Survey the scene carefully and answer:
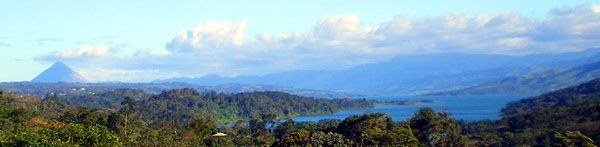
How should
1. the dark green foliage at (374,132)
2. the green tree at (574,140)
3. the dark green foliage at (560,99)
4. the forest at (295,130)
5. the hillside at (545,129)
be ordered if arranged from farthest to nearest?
the dark green foliage at (560,99) → the hillside at (545,129) → the green tree at (574,140) → the dark green foliage at (374,132) → the forest at (295,130)

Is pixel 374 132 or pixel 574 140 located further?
pixel 574 140

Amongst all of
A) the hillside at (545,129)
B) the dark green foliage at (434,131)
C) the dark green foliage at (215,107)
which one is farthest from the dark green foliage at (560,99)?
the dark green foliage at (434,131)

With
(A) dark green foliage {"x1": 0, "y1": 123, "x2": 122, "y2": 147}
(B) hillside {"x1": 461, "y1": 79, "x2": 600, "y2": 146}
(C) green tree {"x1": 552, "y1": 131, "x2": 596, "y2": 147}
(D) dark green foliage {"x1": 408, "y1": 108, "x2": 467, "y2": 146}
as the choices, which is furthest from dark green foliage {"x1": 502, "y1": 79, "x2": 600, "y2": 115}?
(A) dark green foliage {"x1": 0, "y1": 123, "x2": 122, "y2": 147}

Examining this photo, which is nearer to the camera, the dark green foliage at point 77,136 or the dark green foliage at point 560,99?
the dark green foliage at point 77,136

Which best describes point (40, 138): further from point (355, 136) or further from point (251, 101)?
point (251, 101)

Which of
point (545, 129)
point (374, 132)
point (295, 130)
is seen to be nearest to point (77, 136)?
point (374, 132)

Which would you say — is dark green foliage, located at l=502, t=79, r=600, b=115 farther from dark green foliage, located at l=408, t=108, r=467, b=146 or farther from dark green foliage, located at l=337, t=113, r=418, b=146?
dark green foliage, located at l=337, t=113, r=418, b=146

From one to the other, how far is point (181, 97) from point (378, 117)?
5122 inches

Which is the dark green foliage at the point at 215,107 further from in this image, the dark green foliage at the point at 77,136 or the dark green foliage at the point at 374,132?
the dark green foliage at the point at 77,136

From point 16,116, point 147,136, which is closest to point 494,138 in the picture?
point 147,136

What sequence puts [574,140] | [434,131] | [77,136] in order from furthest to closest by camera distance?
[434,131], [574,140], [77,136]

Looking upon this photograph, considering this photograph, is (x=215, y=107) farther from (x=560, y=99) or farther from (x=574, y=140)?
(x=574, y=140)

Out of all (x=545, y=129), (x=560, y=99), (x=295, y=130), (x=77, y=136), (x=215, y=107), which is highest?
(x=77, y=136)

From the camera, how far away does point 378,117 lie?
4878 cm
